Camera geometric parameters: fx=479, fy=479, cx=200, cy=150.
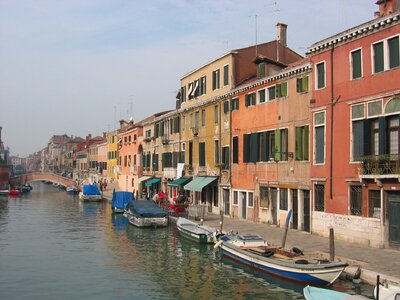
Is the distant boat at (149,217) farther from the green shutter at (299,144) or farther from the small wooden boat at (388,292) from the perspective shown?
the small wooden boat at (388,292)

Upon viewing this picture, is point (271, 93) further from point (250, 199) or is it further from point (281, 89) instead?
point (250, 199)

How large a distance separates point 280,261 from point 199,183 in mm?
18451

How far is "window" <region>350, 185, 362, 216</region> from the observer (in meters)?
19.5

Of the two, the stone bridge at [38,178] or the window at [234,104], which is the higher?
the window at [234,104]

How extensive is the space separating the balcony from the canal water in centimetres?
475

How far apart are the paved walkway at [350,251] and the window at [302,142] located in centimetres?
375

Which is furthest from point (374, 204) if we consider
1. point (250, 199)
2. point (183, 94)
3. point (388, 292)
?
point (183, 94)

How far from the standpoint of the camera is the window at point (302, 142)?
23.2m

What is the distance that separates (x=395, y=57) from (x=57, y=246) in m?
18.2

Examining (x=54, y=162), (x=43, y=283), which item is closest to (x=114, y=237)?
(x=43, y=283)

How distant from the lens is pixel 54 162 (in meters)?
161

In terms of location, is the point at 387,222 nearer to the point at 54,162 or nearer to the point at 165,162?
the point at 165,162

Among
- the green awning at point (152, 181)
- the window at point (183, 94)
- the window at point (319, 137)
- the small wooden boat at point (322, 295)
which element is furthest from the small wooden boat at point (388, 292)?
the green awning at point (152, 181)

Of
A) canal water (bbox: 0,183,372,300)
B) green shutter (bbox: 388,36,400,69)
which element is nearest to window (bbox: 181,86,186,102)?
canal water (bbox: 0,183,372,300)
